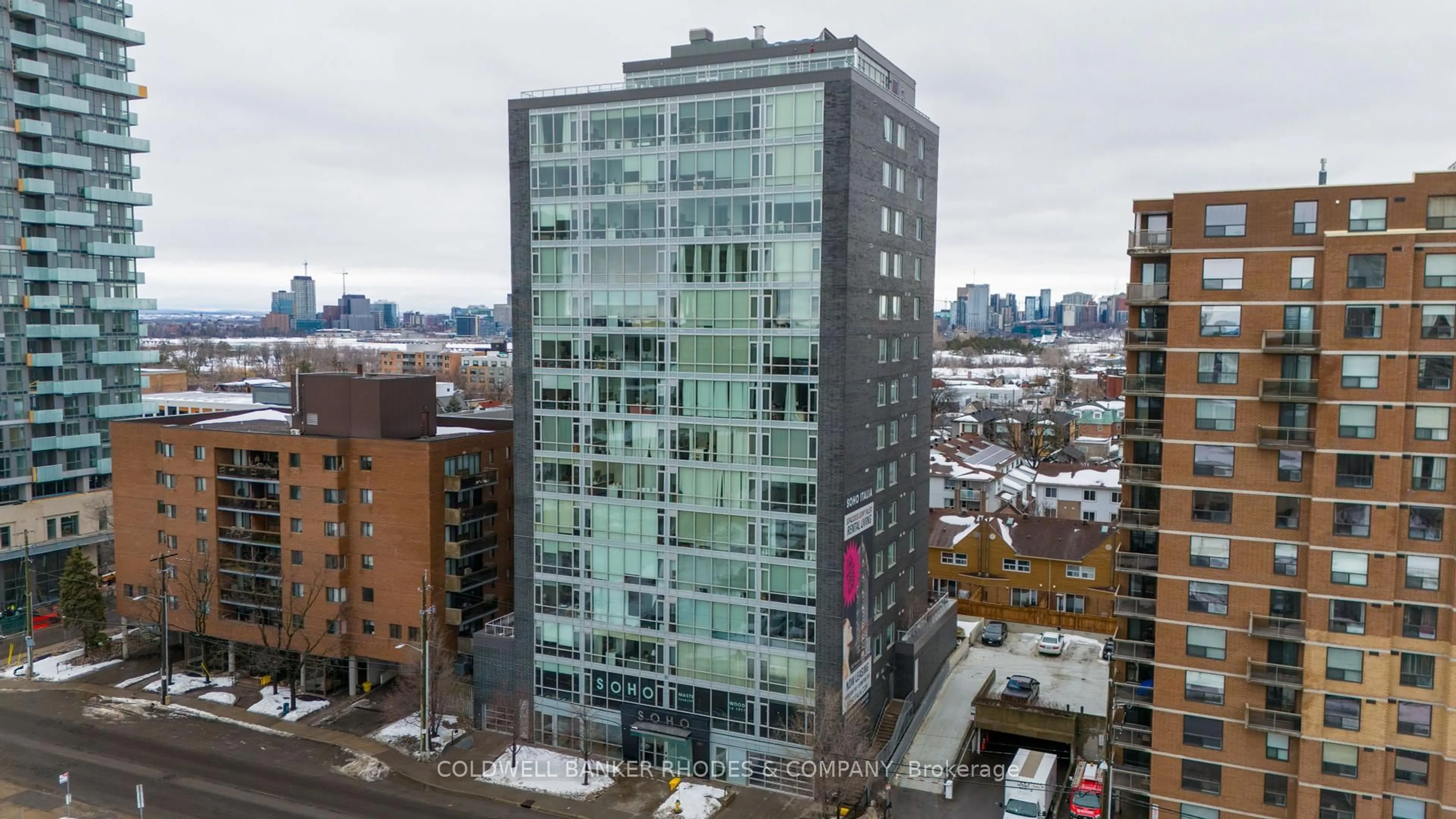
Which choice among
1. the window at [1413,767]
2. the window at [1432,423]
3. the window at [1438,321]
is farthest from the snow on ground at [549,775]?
the window at [1438,321]

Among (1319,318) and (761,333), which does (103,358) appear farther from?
(1319,318)

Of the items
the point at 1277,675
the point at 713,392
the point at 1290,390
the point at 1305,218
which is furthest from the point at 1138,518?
the point at 713,392

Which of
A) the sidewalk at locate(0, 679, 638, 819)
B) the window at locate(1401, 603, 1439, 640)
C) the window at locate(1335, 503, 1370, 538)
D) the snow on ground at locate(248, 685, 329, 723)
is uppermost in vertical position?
the window at locate(1335, 503, 1370, 538)

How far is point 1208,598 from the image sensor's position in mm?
40938

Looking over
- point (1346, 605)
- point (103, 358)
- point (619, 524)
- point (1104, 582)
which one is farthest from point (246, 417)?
point (1346, 605)

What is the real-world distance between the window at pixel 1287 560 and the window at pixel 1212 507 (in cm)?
209

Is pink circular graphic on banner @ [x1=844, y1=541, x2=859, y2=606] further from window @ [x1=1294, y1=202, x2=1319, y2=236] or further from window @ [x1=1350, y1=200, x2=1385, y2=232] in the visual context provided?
window @ [x1=1350, y1=200, x2=1385, y2=232]

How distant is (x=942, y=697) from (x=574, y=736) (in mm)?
22516

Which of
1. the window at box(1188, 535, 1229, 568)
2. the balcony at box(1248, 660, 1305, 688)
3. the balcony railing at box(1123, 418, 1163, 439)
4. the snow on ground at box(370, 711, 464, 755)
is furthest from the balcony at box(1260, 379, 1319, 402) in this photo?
the snow on ground at box(370, 711, 464, 755)

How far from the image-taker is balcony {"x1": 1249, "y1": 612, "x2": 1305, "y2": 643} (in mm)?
39219

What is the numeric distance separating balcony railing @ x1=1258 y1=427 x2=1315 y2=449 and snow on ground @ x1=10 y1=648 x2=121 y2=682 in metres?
72.9

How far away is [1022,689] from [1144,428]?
2196 cm

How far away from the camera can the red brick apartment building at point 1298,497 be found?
3744cm

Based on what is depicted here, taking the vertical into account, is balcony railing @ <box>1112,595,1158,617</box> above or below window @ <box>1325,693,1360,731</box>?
above
